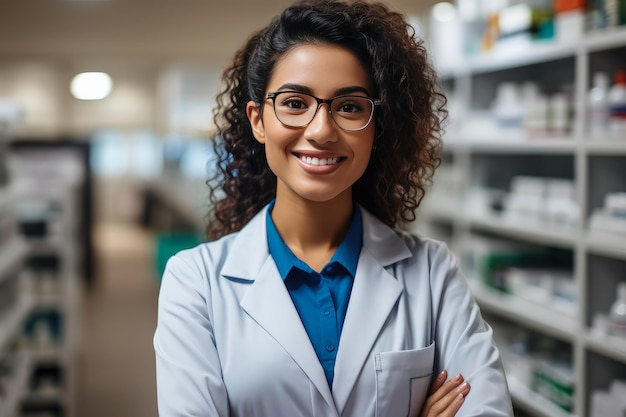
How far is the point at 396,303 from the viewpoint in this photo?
1600 mm

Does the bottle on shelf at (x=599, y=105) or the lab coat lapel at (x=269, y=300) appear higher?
the bottle on shelf at (x=599, y=105)

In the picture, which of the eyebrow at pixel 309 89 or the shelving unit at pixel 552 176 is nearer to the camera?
the eyebrow at pixel 309 89

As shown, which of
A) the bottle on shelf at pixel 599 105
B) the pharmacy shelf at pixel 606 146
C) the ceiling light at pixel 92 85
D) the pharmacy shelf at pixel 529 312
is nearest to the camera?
the pharmacy shelf at pixel 606 146

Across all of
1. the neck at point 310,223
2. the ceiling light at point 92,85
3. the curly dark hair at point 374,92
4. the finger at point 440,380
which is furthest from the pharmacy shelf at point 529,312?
the ceiling light at point 92,85

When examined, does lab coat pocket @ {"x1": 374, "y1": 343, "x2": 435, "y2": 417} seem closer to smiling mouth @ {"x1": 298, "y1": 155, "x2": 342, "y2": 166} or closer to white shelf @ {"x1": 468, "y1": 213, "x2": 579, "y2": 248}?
smiling mouth @ {"x1": 298, "y1": 155, "x2": 342, "y2": 166}

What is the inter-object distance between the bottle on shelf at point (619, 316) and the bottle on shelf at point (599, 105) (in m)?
0.63

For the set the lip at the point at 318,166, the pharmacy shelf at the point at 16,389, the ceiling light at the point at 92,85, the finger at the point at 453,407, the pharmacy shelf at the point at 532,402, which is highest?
the ceiling light at the point at 92,85

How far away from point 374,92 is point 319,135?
0.60ft

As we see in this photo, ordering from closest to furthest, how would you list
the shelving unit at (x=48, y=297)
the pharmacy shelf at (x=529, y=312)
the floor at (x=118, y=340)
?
1. the pharmacy shelf at (x=529, y=312)
2. the shelving unit at (x=48, y=297)
3. the floor at (x=118, y=340)

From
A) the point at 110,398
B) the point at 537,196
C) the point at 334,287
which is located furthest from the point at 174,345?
the point at 110,398

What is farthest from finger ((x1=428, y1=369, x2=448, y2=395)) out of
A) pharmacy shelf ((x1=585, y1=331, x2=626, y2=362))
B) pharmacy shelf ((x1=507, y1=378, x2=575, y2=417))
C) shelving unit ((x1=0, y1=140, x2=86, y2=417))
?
shelving unit ((x1=0, y1=140, x2=86, y2=417))

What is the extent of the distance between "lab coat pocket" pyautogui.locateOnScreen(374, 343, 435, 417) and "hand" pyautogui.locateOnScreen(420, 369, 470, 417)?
0.10ft

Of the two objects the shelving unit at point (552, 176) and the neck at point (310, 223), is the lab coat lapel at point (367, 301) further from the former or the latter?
the shelving unit at point (552, 176)

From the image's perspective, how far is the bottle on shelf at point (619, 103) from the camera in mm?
2869
